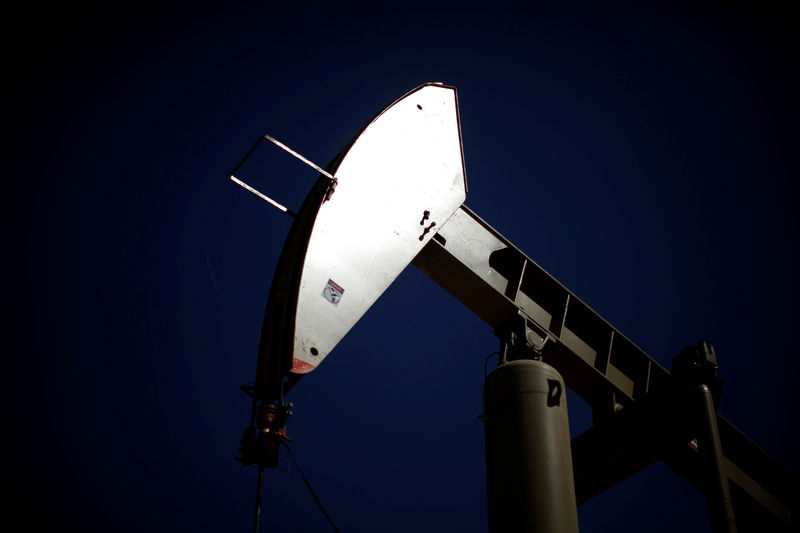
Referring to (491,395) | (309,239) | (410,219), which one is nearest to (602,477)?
(491,395)

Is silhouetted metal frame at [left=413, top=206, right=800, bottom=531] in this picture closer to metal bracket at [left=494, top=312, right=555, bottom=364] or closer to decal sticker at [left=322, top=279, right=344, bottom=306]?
metal bracket at [left=494, top=312, right=555, bottom=364]

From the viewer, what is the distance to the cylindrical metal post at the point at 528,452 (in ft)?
13.1

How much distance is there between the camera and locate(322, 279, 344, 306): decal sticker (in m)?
4.43

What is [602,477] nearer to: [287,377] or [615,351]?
[615,351]

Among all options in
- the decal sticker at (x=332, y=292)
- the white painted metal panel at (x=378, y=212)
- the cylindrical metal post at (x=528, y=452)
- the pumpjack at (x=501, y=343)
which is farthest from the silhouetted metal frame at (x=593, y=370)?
the decal sticker at (x=332, y=292)

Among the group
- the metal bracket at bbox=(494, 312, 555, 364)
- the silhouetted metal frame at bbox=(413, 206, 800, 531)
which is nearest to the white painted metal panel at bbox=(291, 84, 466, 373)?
the silhouetted metal frame at bbox=(413, 206, 800, 531)

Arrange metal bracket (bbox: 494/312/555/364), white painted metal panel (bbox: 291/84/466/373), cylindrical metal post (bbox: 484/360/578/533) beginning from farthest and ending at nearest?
1. metal bracket (bbox: 494/312/555/364)
2. white painted metal panel (bbox: 291/84/466/373)
3. cylindrical metal post (bbox: 484/360/578/533)

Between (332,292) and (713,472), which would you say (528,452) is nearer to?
(713,472)

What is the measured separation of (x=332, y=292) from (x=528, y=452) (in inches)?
75.0

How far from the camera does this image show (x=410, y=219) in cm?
517

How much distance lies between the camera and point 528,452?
4.20 m

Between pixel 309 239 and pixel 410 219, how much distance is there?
3.55ft

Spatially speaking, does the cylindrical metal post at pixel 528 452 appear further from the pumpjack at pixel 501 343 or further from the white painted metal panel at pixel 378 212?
the white painted metal panel at pixel 378 212

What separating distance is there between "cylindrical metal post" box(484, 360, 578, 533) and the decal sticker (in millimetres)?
1475
